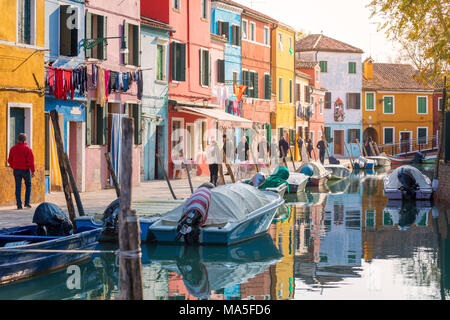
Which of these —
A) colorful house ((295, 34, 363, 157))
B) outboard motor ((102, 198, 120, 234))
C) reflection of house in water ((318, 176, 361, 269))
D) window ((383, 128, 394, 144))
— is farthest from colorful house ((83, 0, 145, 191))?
window ((383, 128, 394, 144))

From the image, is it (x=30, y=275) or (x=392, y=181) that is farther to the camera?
(x=392, y=181)

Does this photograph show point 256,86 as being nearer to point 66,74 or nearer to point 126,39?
point 126,39

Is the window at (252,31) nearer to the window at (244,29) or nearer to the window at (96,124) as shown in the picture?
the window at (244,29)

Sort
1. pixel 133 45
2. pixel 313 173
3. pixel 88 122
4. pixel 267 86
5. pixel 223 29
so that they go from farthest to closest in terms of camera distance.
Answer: pixel 267 86 → pixel 223 29 → pixel 313 173 → pixel 133 45 → pixel 88 122

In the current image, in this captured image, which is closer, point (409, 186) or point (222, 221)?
point (222, 221)

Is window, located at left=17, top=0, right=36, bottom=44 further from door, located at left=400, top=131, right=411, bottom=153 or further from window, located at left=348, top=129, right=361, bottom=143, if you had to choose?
door, located at left=400, top=131, right=411, bottom=153

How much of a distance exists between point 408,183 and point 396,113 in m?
46.1

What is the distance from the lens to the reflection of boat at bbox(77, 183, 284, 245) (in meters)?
13.8

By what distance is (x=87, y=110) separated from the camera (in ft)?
79.0

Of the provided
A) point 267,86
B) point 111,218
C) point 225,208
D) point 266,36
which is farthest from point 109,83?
point 266,36

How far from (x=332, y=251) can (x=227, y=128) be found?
25259 mm

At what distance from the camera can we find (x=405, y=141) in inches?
2744

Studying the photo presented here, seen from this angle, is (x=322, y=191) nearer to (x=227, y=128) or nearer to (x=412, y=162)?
(x=227, y=128)

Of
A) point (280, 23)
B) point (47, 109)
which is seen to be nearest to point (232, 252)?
point (47, 109)
